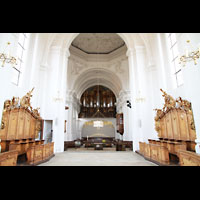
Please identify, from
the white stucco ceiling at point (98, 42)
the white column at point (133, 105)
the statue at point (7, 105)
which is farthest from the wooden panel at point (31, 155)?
the white stucco ceiling at point (98, 42)

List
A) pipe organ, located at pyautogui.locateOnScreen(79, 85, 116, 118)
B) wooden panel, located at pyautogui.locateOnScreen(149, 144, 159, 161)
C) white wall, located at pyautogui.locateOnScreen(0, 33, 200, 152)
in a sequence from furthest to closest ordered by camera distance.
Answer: pipe organ, located at pyautogui.locateOnScreen(79, 85, 116, 118), white wall, located at pyautogui.locateOnScreen(0, 33, 200, 152), wooden panel, located at pyautogui.locateOnScreen(149, 144, 159, 161)

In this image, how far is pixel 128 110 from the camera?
1208 cm

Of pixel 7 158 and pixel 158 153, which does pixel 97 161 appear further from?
pixel 7 158

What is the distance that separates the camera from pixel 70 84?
1384 centimetres

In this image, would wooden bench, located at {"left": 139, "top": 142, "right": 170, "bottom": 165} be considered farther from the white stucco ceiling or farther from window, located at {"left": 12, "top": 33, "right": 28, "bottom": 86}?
the white stucco ceiling

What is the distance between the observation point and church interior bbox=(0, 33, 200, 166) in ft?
14.5

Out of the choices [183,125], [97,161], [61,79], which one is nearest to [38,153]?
[97,161]

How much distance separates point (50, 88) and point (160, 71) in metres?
6.58

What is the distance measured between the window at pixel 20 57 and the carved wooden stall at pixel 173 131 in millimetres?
6851

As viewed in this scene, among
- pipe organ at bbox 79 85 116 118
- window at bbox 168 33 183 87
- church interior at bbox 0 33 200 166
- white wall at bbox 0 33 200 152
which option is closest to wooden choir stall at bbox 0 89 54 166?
church interior at bbox 0 33 200 166

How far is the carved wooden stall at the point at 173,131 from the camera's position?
182 inches

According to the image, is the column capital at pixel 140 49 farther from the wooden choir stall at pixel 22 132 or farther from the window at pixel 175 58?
the wooden choir stall at pixel 22 132

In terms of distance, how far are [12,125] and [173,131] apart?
7.02m
